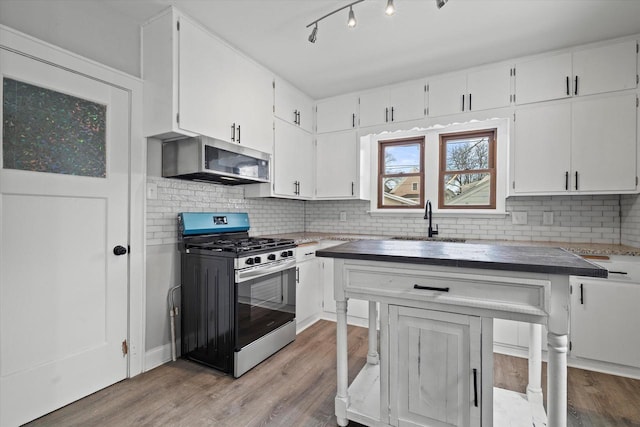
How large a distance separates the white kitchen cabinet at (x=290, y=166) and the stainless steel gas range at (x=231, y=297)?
708mm

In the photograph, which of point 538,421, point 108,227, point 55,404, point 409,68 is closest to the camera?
point 538,421

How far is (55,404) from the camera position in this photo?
1.92 m

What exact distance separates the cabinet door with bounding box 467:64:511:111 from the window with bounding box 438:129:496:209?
1.49ft

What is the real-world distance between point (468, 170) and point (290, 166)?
2093 mm

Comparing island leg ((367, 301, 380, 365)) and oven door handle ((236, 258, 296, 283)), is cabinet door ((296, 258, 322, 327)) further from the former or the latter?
island leg ((367, 301, 380, 365))

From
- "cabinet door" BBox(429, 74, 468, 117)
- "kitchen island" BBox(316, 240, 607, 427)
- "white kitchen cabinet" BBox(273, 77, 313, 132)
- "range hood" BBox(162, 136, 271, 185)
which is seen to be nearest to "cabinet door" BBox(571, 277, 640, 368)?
"kitchen island" BBox(316, 240, 607, 427)

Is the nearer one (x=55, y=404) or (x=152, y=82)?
(x=55, y=404)

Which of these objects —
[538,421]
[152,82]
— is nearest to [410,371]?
[538,421]

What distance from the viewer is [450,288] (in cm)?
144

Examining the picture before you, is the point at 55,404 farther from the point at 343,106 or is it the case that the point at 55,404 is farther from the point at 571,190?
the point at 571,190

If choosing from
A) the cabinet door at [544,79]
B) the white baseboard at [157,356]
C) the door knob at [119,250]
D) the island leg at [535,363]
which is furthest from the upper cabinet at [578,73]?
the white baseboard at [157,356]

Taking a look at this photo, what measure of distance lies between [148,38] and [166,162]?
0.97 metres

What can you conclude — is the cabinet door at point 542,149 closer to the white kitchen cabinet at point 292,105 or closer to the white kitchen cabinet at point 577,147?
the white kitchen cabinet at point 577,147

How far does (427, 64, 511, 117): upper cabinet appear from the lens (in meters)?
3.01
